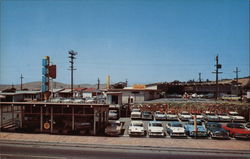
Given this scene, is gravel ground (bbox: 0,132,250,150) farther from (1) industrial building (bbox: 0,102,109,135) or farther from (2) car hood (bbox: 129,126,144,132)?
(1) industrial building (bbox: 0,102,109,135)

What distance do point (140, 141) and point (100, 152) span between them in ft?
16.4

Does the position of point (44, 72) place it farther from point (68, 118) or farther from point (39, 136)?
point (39, 136)

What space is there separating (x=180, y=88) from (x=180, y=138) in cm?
5394

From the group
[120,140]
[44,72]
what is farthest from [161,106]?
[44,72]

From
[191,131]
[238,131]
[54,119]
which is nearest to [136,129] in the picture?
[191,131]

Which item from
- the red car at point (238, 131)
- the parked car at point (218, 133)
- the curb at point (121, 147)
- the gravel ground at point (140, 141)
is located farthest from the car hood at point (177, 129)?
the red car at point (238, 131)

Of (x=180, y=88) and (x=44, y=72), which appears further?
(x=180, y=88)

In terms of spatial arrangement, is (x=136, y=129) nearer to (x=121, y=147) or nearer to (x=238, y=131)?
(x=121, y=147)

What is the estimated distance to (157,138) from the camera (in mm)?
20328

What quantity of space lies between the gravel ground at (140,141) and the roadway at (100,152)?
1110mm

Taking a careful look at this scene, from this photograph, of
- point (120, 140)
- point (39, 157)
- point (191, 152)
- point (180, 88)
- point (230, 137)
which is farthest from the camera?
point (180, 88)

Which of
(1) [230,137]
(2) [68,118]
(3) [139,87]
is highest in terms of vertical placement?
(3) [139,87]

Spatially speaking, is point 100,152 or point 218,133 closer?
point 100,152

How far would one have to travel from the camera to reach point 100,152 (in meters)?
15.5
